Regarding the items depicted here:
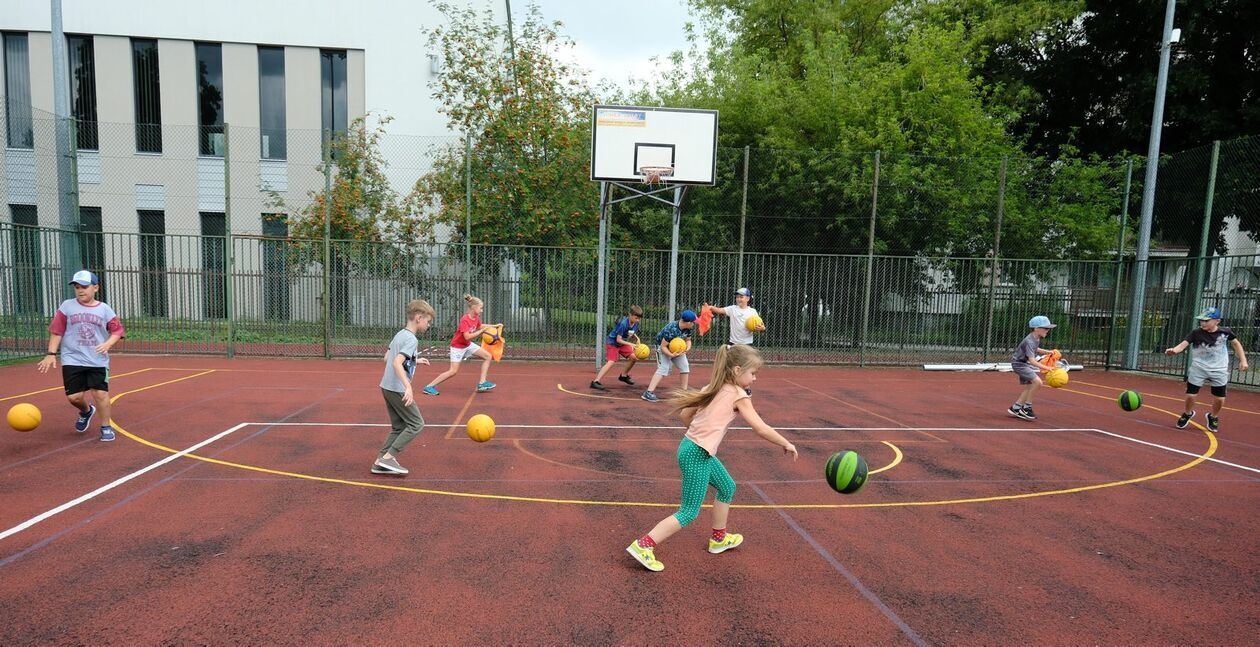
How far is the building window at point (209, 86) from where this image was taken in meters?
21.2

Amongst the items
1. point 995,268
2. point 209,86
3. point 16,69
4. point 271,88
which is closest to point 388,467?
point 995,268

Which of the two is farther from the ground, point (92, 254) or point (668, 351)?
point (92, 254)

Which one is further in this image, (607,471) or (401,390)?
(607,471)

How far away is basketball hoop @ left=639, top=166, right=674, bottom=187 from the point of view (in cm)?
1391

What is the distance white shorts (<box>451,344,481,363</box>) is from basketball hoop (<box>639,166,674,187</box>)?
5030 millimetres

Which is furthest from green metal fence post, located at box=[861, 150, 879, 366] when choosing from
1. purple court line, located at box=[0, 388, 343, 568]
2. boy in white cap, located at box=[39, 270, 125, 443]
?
boy in white cap, located at box=[39, 270, 125, 443]

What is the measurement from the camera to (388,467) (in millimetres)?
6500

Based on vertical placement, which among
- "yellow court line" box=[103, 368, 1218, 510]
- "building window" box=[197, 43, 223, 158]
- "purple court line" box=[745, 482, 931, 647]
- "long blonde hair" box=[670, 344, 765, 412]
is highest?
"building window" box=[197, 43, 223, 158]

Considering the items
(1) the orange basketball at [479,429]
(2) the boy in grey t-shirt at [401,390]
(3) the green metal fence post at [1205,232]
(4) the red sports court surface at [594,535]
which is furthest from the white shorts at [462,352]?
(3) the green metal fence post at [1205,232]

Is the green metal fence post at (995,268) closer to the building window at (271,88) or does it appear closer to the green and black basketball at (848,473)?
the green and black basketball at (848,473)

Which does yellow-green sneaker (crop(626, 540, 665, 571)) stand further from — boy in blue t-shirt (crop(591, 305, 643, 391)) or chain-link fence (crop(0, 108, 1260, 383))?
chain-link fence (crop(0, 108, 1260, 383))

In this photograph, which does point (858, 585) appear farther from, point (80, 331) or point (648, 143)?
point (648, 143)

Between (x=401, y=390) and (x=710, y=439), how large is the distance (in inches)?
127

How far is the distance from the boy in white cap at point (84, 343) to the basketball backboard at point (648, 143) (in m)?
8.73
